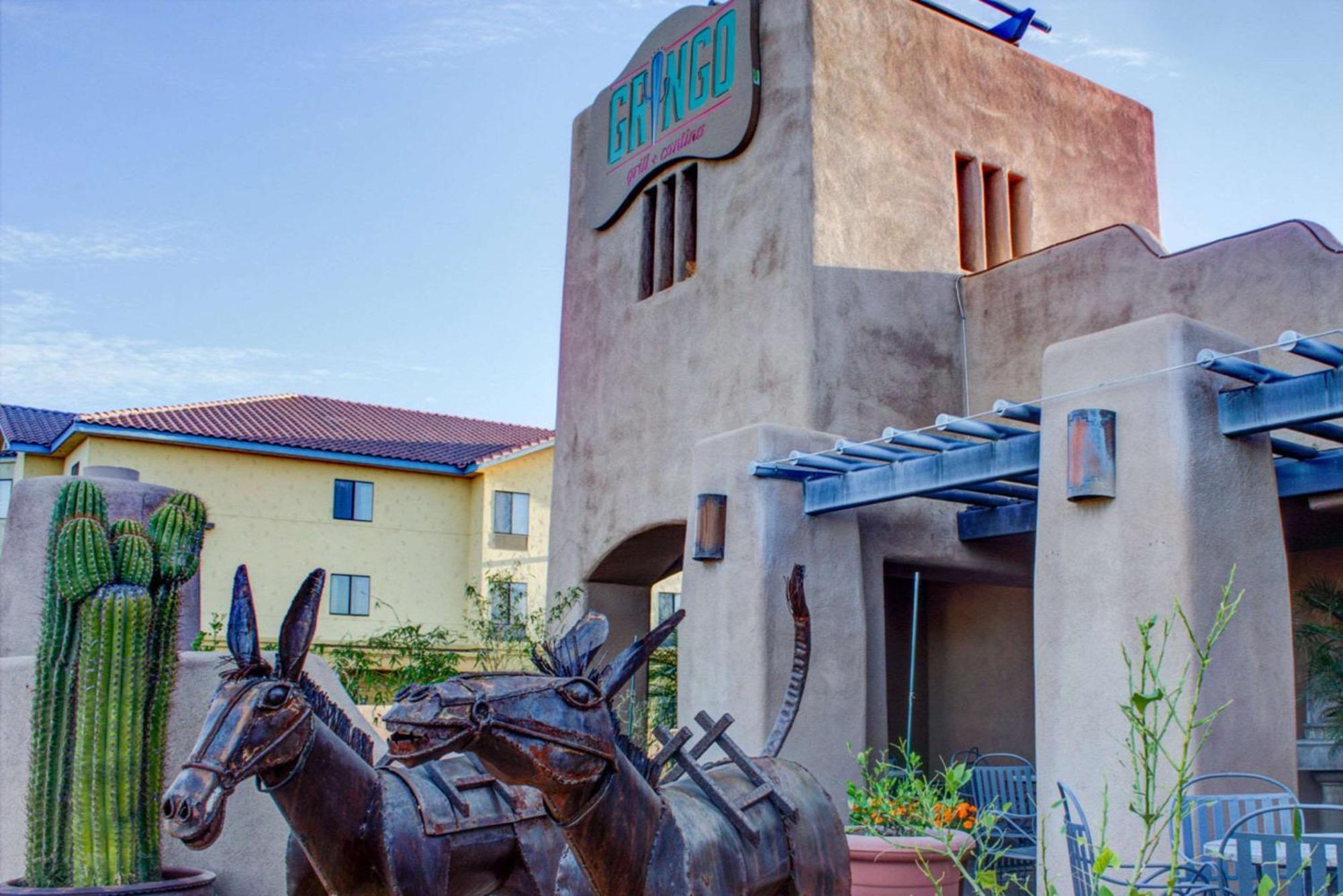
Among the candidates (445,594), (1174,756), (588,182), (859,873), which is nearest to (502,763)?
(859,873)

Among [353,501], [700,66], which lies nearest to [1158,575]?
[700,66]

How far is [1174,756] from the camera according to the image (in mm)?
6973

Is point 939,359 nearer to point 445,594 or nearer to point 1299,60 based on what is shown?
point 1299,60

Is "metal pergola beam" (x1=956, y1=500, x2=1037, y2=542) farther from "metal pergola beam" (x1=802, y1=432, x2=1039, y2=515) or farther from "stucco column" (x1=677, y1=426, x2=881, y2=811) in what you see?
"metal pergola beam" (x1=802, y1=432, x2=1039, y2=515)

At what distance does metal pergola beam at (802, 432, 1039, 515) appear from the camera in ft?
30.1

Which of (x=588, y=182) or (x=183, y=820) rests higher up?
(x=588, y=182)

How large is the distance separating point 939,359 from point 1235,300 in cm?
313

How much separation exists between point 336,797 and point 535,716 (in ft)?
6.56

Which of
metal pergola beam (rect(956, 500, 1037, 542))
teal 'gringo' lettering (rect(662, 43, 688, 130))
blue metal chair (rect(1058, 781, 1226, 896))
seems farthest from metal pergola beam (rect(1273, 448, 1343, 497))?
teal 'gringo' lettering (rect(662, 43, 688, 130))

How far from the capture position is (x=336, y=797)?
4.79 metres

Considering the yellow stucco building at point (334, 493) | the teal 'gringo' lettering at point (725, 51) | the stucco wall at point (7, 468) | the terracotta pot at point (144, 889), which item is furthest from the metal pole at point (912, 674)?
the stucco wall at point (7, 468)

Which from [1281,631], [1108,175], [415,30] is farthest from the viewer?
[1108,175]

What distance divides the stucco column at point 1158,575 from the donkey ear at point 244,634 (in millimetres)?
4800

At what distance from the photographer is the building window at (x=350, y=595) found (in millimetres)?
28141
